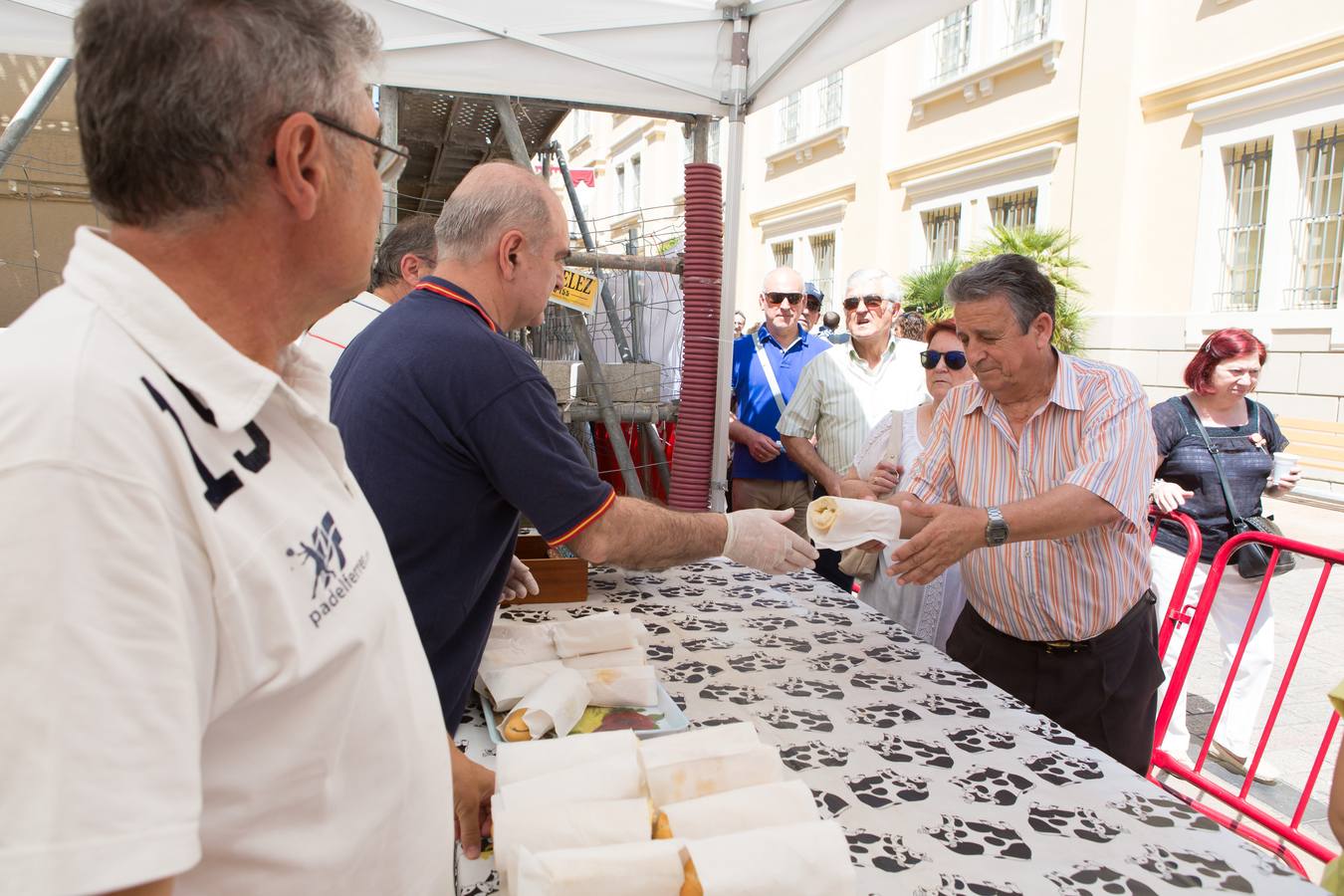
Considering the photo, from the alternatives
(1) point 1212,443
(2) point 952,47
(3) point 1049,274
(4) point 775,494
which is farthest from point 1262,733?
(2) point 952,47

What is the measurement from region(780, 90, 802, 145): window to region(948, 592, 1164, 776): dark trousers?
16896 mm

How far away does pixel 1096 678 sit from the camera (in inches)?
96.6

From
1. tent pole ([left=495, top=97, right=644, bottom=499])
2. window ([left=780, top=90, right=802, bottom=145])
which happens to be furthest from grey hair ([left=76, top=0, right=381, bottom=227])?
window ([left=780, top=90, right=802, bottom=145])

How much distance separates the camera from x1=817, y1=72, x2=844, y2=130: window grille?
16547mm

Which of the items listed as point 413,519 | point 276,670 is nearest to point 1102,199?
point 413,519

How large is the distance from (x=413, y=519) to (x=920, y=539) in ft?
4.21

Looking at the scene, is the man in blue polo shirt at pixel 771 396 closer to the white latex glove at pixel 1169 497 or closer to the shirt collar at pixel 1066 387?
the white latex glove at pixel 1169 497

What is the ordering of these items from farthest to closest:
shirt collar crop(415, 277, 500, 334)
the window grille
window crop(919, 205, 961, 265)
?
the window grille
window crop(919, 205, 961, 265)
shirt collar crop(415, 277, 500, 334)

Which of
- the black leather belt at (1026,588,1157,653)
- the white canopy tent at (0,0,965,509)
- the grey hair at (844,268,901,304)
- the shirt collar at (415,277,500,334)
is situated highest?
the white canopy tent at (0,0,965,509)

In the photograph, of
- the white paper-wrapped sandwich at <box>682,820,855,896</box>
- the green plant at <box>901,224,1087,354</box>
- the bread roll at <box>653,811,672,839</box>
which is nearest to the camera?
the white paper-wrapped sandwich at <box>682,820,855,896</box>

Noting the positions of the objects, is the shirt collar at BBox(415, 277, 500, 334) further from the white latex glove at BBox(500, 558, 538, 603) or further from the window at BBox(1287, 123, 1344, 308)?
the window at BBox(1287, 123, 1344, 308)

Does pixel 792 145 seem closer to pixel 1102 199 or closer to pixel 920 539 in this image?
pixel 1102 199

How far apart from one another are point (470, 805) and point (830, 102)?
1762 cm

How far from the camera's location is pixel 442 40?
139 inches
